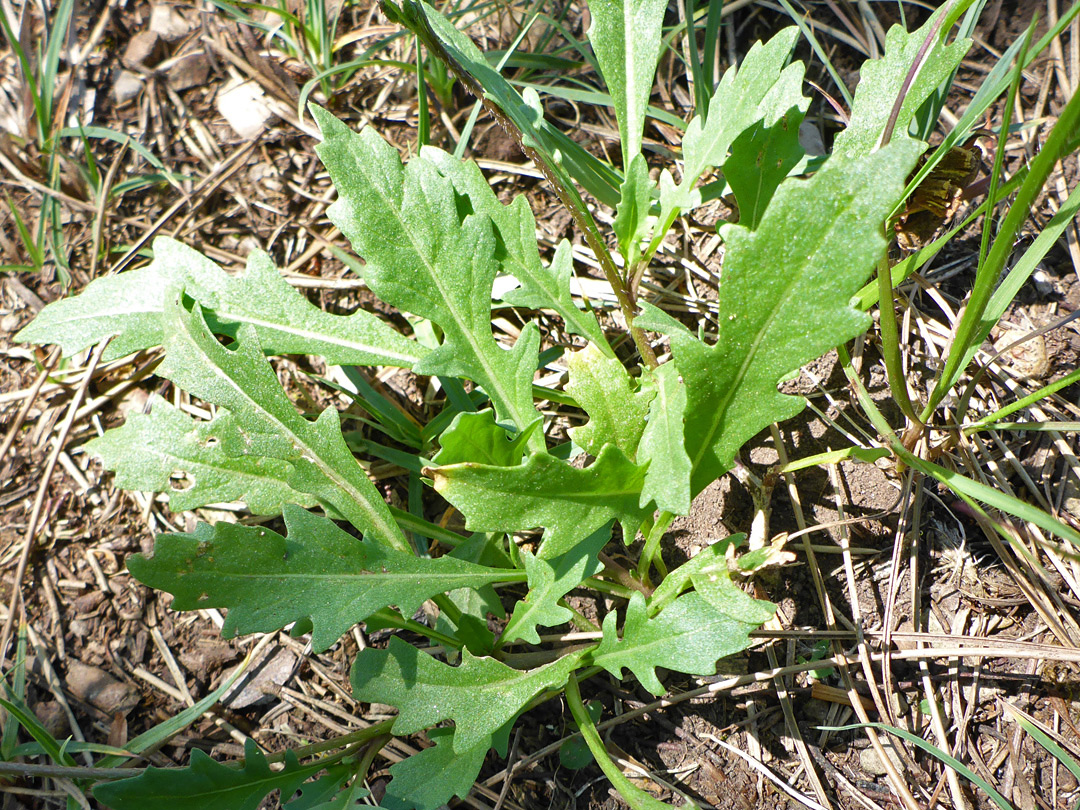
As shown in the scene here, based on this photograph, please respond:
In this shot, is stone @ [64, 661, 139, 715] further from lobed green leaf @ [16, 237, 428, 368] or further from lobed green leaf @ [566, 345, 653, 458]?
lobed green leaf @ [566, 345, 653, 458]

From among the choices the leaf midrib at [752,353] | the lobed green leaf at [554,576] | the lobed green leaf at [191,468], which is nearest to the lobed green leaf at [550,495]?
the lobed green leaf at [554,576]

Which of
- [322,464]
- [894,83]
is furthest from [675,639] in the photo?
[894,83]

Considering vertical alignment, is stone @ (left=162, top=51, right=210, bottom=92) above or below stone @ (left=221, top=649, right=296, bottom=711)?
above

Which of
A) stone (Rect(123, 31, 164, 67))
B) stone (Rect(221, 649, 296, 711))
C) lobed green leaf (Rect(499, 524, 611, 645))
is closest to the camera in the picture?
lobed green leaf (Rect(499, 524, 611, 645))


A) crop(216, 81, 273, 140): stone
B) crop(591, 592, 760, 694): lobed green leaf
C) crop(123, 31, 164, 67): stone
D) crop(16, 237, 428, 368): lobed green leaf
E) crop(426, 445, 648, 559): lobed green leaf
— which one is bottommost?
crop(591, 592, 760, 694): lobed green leaf

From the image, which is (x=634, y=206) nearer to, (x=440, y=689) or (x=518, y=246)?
(x=518, y=246)

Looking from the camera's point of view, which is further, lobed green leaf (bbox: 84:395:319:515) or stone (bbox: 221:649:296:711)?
stone (bbox: 221:649:296:711)

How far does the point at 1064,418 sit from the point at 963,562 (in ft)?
1.30

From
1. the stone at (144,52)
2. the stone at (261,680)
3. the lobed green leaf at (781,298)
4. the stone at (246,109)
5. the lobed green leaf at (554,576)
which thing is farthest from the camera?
the stone at (144,52)

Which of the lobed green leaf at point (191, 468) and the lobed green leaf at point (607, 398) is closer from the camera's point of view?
the lobed green leaf at point (607, 398)

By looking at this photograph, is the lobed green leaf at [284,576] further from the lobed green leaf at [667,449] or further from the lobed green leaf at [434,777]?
the lobed green leaf at [667,449]

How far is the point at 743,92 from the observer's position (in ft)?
5.06

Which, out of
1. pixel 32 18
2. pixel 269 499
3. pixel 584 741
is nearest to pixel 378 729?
pixel 584 741

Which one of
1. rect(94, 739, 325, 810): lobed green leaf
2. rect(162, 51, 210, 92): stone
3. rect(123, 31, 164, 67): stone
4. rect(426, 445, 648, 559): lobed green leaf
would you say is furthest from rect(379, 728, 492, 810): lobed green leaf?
rect(123, 31, 164, 67): stone
